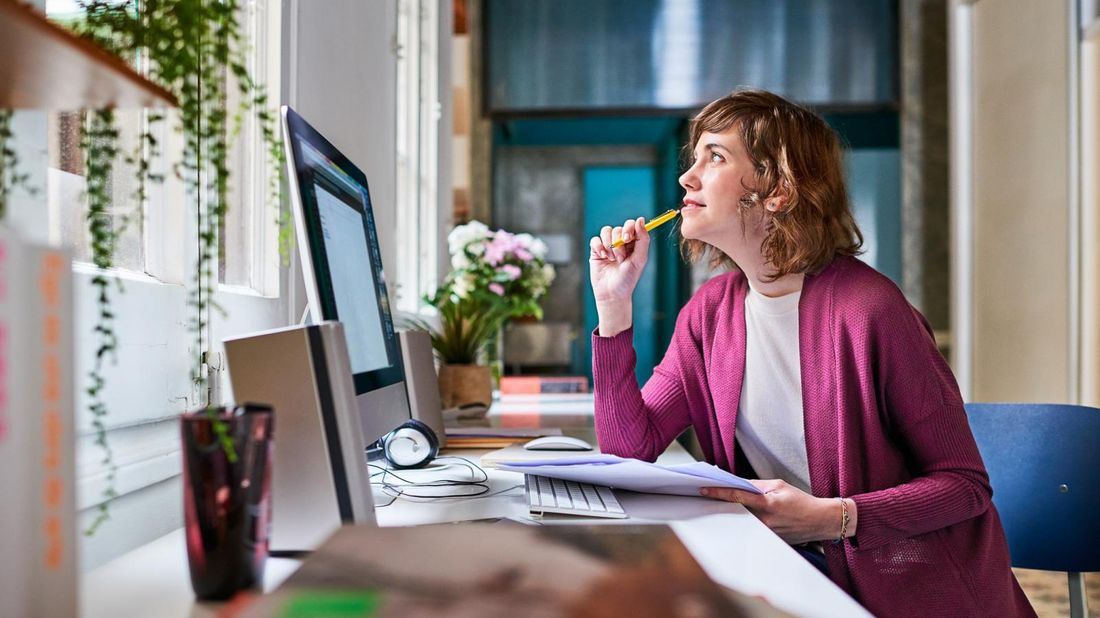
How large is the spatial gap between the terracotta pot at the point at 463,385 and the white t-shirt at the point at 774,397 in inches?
33.6

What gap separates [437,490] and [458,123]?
12.6 ft

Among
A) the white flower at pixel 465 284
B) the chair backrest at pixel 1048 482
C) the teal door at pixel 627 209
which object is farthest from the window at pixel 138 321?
the teal door at pixel 627 209

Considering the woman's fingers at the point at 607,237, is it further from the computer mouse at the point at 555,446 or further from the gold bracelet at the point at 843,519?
the gold bracelet at the point at 843,519

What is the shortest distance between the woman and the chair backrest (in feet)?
0.84

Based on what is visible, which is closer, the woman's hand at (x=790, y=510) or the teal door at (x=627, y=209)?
the woman's hand at (x=790, y=510)

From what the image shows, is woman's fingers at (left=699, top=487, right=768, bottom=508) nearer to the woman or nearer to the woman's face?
the woman

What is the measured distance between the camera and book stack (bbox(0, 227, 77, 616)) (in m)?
0.42

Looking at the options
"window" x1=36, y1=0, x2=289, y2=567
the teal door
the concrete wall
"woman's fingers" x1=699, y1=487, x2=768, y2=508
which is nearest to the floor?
the concrete wall

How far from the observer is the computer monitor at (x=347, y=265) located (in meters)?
0.86

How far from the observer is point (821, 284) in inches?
52.1

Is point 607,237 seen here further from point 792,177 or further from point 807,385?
point 807,385

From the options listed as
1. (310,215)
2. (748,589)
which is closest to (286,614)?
(748,589)

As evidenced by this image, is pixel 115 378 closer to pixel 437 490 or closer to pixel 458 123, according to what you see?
pixel 437 490

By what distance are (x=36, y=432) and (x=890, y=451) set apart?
106 centimetres
